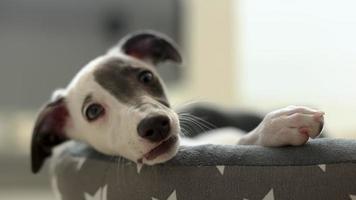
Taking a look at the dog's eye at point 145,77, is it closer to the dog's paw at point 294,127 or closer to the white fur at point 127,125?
the white fur at point 127,125

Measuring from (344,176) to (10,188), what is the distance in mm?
2000

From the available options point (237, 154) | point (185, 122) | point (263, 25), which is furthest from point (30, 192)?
point (237, 154)

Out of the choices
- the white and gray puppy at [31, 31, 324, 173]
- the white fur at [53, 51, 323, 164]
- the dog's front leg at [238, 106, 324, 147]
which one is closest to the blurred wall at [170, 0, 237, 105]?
the white and gray puppy at [31, 31, 324, 173]

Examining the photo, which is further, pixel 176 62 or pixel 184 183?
pixel 176 62

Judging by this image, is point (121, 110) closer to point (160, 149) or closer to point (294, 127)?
point (160, 149)

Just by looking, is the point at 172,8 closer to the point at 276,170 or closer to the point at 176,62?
the point at 176,62

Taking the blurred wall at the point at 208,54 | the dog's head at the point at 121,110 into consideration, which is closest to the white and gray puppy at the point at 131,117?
the dog's head at the point at 121,110

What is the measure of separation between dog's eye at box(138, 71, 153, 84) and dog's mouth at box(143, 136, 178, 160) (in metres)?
0.26

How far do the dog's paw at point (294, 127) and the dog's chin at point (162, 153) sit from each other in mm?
158

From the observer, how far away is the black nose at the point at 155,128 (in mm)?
1033

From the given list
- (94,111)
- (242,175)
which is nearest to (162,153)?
(242,175)

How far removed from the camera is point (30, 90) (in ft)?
8.99

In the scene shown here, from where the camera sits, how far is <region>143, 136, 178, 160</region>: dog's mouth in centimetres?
104

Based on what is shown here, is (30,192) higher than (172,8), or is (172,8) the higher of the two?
(172,8)
